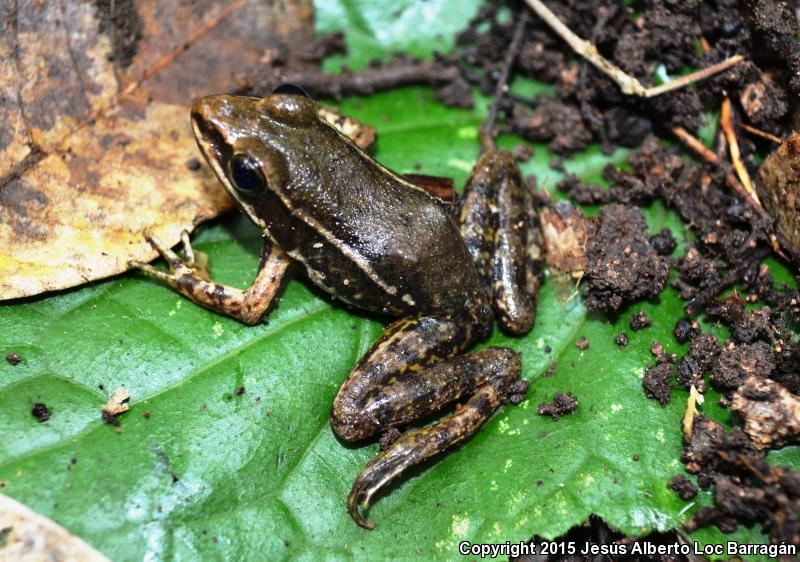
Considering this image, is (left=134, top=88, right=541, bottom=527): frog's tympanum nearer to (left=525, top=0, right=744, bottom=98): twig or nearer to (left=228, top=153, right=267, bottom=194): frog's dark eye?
(left=228, top=153, right=267, bottom=194): frog's dark eye

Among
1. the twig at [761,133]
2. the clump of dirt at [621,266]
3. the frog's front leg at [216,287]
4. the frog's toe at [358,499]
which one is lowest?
the frog's toe at [358,499]

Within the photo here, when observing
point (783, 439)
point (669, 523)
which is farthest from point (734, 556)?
point (783, 439)

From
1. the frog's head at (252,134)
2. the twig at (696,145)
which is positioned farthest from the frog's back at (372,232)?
the twig at (696,145)

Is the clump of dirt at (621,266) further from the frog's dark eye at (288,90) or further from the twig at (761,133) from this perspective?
the frog's dark eye at (288,90)

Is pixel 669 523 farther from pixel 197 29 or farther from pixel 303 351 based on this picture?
pixel 197 29

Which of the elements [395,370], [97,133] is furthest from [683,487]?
[97,133]

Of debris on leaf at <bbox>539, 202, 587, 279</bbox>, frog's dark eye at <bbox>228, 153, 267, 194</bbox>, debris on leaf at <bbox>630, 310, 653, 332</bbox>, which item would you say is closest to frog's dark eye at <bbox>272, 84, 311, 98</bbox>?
frog's dark eye at <bbox>228, 153, 267, 194</bbox>

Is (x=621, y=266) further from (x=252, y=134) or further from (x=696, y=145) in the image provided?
(x=252, y=134)
